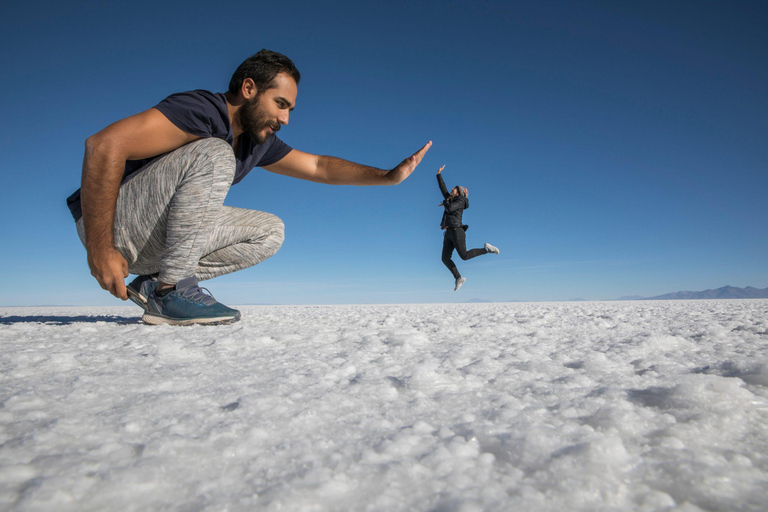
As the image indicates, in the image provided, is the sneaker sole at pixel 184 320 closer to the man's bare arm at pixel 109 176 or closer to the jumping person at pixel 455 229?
the man's bare arm at pixel 109 176

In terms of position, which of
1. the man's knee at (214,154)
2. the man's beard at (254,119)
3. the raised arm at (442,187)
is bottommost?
the man's knee at (214,154)

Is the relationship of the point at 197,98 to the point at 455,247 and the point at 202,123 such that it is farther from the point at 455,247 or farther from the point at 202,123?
the point at 455,247

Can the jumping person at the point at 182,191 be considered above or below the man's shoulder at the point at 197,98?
below

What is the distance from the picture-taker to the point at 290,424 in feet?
2.35

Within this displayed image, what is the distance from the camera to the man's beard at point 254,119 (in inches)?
91.4

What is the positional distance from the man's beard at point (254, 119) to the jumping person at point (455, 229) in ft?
16.6

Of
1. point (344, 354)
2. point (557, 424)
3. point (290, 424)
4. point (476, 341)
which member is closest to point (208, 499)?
point (290, 424)

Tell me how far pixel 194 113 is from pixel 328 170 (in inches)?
44.6

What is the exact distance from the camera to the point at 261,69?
2.31m

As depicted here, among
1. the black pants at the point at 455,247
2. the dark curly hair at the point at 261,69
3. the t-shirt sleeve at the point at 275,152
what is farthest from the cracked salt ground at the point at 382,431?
the black pants at the point at 455,247

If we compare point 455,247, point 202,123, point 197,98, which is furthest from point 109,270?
point 455,247

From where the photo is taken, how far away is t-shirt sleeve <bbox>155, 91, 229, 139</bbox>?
1969mm

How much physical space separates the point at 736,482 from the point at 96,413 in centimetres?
107

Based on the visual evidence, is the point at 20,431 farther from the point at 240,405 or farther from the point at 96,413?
the point at 240,405
